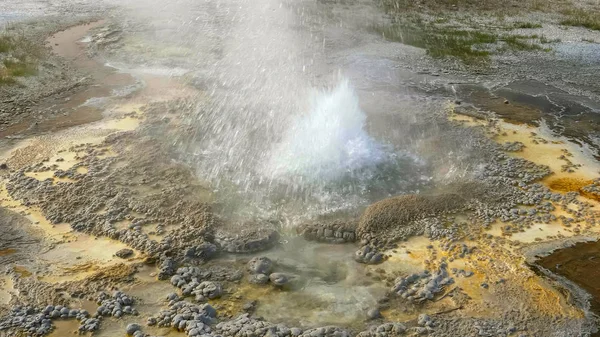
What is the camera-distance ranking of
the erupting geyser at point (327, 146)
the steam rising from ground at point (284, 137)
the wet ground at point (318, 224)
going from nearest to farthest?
the wet ground at point (318, 224) < the steam rising from ground at point (284, 137) < the erupting geyser at point (327, 146)

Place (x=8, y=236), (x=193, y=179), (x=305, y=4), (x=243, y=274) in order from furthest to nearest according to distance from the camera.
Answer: (x=305, y=4) < (x=193, y=179) < (x=8, y=236) < (x=243, y=274)

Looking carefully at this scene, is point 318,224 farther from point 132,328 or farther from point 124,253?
point 132,328

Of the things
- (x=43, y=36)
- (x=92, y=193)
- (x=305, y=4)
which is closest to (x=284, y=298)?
(x=92, y=193)

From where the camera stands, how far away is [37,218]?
755cm

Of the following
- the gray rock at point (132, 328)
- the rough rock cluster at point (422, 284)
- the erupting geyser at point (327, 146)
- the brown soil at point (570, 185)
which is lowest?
the gray rock at point (132, 328)

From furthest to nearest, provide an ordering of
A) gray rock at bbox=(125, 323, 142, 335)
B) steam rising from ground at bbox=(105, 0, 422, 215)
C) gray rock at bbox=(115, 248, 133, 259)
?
steam rising from ground at bbox=(105, 0, 422, 215) < gray rock at bbox=(115, 248, 133, 259) < gray rock at bbox=(125, 323, 142, 335)

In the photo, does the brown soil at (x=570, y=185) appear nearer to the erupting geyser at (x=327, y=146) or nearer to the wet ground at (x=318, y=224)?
the wet ground at (x=318, y=224)

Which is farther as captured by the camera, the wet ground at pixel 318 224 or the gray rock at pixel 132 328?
the wet ground at pixel 318 224

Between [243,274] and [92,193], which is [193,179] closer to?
[92,193]

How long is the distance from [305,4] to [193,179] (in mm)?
13621

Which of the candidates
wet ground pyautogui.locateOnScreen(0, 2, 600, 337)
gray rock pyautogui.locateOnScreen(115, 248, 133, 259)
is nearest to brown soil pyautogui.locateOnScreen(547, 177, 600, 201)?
wet ground pyautogui.locateOnScreen(0, 2, 600, 337)

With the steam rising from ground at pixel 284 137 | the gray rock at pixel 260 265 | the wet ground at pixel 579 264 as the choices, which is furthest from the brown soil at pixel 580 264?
the gray rock at pixel 260 265

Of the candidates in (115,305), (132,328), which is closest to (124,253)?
(115,305)

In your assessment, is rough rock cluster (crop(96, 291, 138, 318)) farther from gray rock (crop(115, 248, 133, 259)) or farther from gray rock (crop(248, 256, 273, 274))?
gray rock (crop(248, 256, 273, 274))
